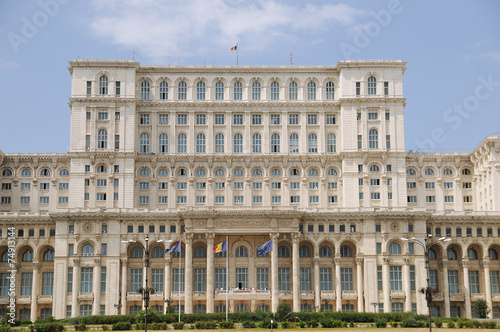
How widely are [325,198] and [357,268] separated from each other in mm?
16623

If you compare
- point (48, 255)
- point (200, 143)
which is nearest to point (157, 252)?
point (48, 255)

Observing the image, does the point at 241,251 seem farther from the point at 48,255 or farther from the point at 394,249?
the point at 48,255

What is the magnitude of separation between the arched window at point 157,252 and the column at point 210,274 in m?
10.2

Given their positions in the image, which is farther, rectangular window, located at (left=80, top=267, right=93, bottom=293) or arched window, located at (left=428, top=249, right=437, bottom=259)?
arched window, located at (left=428, top=249, right=437, bottom=259)

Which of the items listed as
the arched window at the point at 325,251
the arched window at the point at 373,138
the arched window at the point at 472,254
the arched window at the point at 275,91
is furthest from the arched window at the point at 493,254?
the arched window at the point at 275,91

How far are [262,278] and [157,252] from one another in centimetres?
2068

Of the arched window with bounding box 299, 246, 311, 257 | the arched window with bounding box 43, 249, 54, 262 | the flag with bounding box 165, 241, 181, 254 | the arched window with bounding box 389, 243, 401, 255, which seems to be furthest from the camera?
the arched window with bounding box 43, 249, 54, 262

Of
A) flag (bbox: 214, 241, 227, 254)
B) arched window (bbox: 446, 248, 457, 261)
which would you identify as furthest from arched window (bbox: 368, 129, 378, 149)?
flag (bbox: 214, 241, 227, 254)

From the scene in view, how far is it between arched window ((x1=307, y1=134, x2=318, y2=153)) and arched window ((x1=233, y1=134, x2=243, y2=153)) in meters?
13.8

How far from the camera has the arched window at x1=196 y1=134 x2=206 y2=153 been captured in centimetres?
14575

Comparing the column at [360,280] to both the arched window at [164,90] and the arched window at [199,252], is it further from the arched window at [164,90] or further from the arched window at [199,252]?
the arched window at [164,90]

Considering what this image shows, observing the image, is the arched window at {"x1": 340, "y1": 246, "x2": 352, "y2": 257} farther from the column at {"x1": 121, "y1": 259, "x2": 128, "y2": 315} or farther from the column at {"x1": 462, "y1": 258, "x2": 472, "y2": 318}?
the column at {"x1": 121, "y1": 259, "x2": 128, "y2": 315}

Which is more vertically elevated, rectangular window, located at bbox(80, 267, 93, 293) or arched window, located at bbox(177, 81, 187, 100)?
arched window, located at bbox(177, 81, 187, 100)

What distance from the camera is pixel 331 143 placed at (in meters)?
146
